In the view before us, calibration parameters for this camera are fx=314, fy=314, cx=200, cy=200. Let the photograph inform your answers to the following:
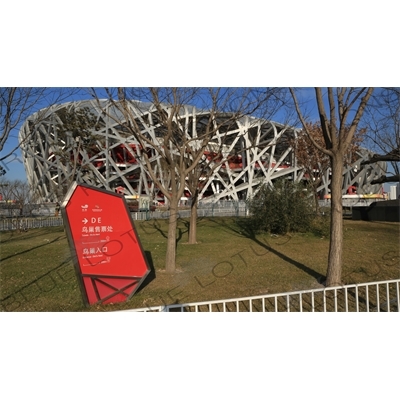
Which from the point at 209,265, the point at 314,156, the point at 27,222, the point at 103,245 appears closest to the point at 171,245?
the point at 209,265

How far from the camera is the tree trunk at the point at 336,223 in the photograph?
14.0 feet

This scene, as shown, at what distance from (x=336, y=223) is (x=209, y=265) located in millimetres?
2056

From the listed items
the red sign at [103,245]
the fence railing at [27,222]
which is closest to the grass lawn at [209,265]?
the fence railing at [27,222]

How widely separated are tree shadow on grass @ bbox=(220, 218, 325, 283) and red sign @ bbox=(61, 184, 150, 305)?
256 centimetres

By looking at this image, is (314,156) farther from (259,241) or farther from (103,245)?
(103,245)

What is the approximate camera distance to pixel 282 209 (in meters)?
7.20

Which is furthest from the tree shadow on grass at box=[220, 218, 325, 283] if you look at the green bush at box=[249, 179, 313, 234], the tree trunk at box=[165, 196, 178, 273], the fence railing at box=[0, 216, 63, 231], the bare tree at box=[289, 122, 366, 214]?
the fence railing at box=[0, 216, 63, 231]

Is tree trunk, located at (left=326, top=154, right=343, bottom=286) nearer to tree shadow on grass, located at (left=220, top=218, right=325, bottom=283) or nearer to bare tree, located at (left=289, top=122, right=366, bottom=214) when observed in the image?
tree shadow on grass, located at (left=220, top=218, right=325, bottom=283)

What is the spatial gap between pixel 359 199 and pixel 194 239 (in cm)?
349

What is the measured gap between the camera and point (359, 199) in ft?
20.1

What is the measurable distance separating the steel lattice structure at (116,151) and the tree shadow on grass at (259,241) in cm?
78

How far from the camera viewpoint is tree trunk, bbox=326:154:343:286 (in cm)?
428

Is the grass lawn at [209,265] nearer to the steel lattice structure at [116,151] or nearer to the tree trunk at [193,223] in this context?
the tree trunk at [193,223]

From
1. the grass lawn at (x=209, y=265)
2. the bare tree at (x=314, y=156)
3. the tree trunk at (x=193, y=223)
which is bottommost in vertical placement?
the grass lawn at (x=209, y=265)
